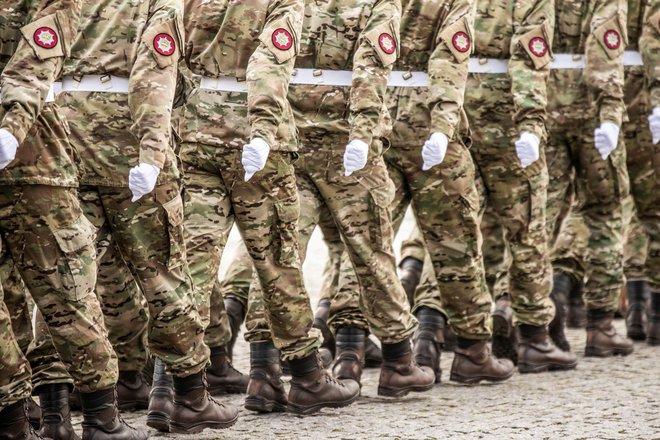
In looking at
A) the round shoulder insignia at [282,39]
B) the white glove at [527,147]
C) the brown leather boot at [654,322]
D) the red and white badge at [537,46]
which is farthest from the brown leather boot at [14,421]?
the brown leather boot at [654,322]

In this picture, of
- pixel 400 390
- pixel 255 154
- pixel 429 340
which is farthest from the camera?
pixel 429 340

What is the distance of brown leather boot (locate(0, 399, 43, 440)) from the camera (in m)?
4.76

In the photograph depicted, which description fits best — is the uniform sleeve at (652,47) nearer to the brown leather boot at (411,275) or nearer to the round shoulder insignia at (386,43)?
the brown leather boot at (411,275)

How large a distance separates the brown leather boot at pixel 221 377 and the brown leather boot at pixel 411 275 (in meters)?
1.76

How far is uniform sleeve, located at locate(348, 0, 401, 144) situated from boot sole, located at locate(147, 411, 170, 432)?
1.53 metres

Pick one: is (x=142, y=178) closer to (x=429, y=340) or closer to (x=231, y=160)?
(x=231, y=160)

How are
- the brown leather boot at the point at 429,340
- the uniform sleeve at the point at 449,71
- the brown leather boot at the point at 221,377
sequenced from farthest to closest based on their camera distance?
the brown leather boot at the point at 429,340 → the brown leather boot at the point at 221,377 → the uniform sleeve at the point at 449,71

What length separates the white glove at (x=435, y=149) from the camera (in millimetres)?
6227

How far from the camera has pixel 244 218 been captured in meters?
5.59

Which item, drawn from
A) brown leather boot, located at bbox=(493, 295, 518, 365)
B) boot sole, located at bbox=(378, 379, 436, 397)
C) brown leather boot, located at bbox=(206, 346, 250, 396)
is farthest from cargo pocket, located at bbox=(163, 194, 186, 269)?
brown leather boot, located at bbox=(493, 295, 518, 365)

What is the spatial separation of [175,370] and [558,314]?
3260 millimetres

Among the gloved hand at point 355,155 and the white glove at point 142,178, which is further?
the gloved hand at point 355,155

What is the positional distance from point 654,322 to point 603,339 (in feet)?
1.87

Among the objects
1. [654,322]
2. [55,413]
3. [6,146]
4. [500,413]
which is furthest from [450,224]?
[6,146]
